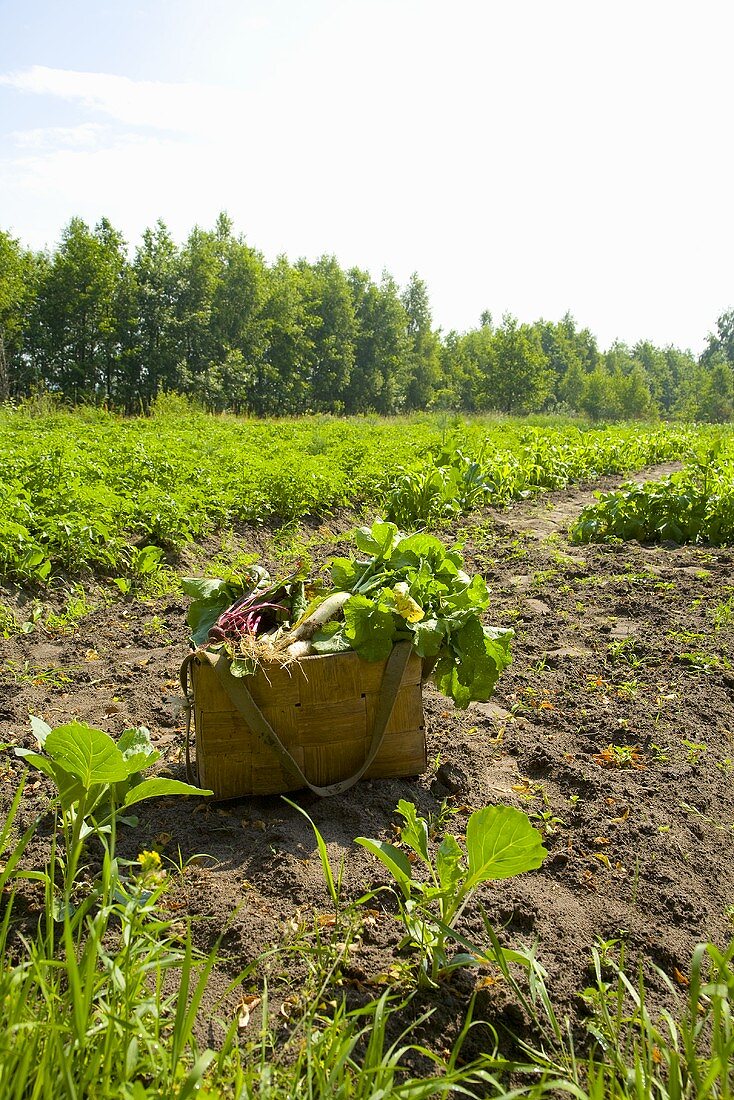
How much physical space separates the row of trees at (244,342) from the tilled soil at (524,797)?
27.8 meters

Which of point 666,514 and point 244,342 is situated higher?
point 244,342

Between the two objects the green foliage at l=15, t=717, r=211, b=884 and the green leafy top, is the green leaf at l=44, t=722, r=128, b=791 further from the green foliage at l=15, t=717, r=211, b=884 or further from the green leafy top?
the green leafy top

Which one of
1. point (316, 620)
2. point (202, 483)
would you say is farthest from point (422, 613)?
point (202, 483)

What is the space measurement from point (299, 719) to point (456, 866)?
2.78 ft

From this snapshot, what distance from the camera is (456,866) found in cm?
190

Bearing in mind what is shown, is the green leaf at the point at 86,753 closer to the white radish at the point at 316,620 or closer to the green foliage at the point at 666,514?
the white radish at the point at 316,620

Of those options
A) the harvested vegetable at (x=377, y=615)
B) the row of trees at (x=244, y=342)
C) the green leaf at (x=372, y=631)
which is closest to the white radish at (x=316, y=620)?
the harvested vegetable at (x=377, y=615)

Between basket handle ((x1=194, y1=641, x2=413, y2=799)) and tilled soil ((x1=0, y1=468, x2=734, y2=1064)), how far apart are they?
9cm

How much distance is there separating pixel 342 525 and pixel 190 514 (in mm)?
2069

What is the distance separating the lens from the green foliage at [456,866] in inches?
71.2

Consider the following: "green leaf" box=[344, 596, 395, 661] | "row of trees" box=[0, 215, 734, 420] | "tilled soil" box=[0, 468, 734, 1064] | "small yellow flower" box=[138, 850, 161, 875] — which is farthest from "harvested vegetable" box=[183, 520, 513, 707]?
"row of trees" box=[0, 215, 734, 420]

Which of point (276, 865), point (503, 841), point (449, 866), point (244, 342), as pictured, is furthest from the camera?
point (244, 342)

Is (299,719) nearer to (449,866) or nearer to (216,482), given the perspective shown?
(449,866)

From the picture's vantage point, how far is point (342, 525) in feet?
26.4
